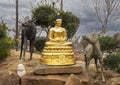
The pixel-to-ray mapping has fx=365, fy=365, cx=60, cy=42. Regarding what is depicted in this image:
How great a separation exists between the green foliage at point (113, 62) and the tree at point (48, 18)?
17.2 ft

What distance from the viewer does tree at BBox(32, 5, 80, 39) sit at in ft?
51.1

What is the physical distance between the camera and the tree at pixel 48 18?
1558cm

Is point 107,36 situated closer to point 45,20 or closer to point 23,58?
point 23,58

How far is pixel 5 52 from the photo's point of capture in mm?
12734

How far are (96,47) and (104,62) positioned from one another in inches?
63.5

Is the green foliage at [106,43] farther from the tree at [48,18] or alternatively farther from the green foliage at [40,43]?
the green foliage at [40,43]

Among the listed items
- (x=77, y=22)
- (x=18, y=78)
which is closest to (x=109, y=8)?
(x=77, y=22)

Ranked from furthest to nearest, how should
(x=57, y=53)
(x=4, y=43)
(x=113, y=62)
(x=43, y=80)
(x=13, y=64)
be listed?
(x=4, y=43) → (x=13, y=64) → (x=113, y=62) → (x=57, y=53) → (x=43, y=80)

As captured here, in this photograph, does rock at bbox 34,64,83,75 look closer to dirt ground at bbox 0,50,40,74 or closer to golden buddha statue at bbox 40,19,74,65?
golden buddha statue at bbox 40,19,74,65

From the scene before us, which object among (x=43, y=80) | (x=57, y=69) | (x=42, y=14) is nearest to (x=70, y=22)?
(x=42, y=14)

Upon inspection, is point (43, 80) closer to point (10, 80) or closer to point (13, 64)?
point (10, 80)

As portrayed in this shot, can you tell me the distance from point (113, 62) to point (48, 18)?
5.85 metres

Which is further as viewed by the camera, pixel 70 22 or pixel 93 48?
pixel 70 22

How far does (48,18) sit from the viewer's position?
15.6 metres
